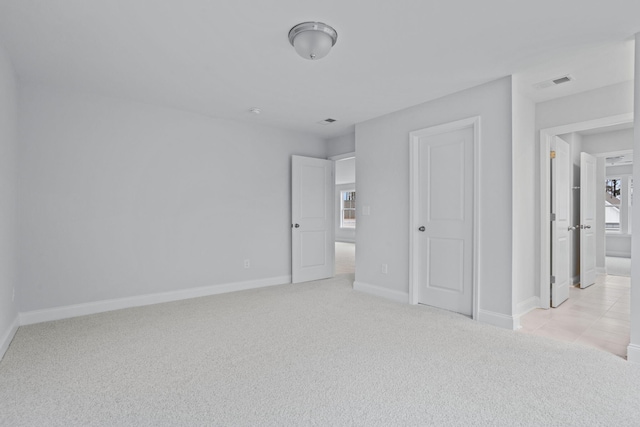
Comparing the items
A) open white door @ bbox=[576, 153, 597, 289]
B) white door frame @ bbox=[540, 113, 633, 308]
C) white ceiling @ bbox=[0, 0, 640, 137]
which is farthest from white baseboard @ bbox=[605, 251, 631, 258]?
white ceiling @ bbox=[0, 0, 640, 137]

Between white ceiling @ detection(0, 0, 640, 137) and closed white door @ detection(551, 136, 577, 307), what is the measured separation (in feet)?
2.74

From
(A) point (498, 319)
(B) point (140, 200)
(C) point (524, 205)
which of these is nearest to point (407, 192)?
(C) point (524, 205)

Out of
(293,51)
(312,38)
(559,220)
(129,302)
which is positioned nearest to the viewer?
(312,38)

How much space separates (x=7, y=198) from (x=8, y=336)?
3.71 feet

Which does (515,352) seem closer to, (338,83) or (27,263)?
(338,83)

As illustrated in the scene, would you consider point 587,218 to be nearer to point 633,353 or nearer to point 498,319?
point 498,319

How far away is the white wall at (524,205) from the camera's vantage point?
10.3 feet

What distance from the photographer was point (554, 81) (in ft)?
10.4

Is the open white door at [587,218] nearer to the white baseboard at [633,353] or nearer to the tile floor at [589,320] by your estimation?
the tile floor at [589,320]

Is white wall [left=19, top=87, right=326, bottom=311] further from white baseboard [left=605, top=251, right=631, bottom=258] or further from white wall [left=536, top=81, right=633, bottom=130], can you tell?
white baseboard [left=605, top=251, right=631, bottom=258]

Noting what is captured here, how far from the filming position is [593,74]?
9.93 feet

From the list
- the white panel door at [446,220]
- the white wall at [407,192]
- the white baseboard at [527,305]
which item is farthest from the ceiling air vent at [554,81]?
the white baseboard at [527,305]

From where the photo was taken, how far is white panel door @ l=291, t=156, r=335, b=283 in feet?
16.8

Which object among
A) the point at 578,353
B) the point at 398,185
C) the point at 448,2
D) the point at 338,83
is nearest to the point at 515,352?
the point at 578,353
